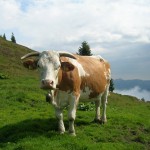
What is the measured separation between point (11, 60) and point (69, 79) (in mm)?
52512

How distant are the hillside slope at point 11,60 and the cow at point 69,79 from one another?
111ft

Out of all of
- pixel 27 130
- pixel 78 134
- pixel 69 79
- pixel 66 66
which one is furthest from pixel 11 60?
Result: pixel 66 66

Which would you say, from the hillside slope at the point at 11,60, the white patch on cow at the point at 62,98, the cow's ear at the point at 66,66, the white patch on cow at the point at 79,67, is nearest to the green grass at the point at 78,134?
the white patch on cow at the point at 62,98

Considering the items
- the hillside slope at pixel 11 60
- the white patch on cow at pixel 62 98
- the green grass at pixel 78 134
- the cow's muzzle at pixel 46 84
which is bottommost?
the green grass at pixel 78 134

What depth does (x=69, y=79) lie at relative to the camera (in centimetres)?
1548

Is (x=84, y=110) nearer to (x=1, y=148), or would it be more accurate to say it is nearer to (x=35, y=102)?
(x=35, y=102)

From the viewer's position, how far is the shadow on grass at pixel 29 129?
15.9 metres

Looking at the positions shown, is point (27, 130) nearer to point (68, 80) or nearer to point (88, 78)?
point (68, 80)

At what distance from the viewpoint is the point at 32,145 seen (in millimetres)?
14320

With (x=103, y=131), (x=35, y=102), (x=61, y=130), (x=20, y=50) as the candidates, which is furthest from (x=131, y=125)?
(x=20, y=50)

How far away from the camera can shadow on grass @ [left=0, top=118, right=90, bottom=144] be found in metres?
15.9

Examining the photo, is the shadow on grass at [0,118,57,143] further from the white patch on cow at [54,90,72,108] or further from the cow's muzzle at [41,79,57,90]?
the cow's muzzle at [41,79,57,90]

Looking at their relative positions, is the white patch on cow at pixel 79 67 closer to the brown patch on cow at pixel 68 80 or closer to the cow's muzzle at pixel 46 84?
the brown patch on cow at pixel 68 80

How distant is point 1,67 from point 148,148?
42732 mm
